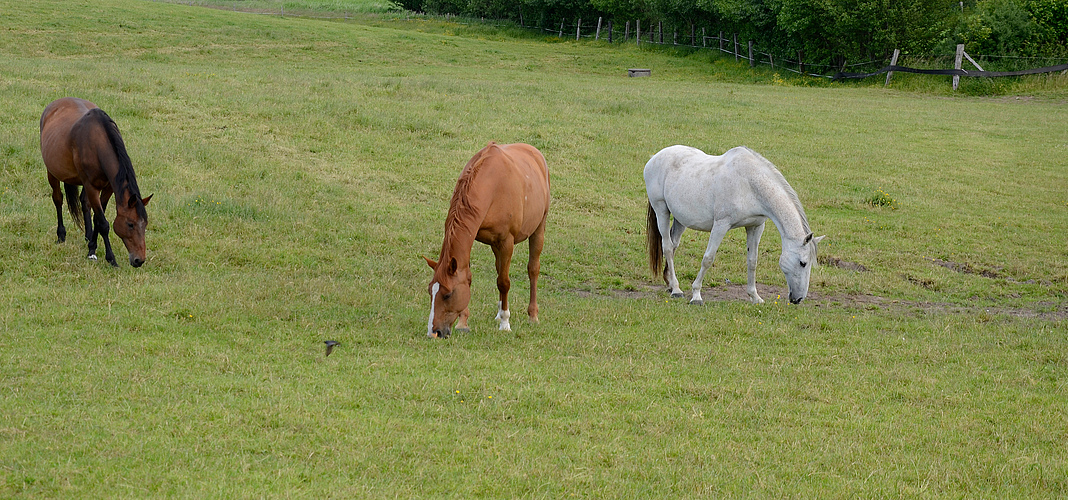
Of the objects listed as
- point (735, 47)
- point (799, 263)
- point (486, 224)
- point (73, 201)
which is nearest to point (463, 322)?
point (486, 224)

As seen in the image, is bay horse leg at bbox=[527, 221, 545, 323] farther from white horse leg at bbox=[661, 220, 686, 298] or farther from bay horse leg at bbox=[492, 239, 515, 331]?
white horse leg at bbox=[661, 220, 686, 298]

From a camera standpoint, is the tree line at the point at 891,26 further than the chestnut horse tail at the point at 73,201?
Yes

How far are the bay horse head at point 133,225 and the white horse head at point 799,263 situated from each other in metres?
7.29

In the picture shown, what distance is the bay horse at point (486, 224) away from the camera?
7.16 m


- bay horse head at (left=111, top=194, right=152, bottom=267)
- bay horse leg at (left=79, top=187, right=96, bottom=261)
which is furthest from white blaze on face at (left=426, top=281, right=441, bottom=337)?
bay horse leg at (left=79, top=187, right=96, bottom=261)

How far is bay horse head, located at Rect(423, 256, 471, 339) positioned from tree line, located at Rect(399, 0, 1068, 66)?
31.9 meters

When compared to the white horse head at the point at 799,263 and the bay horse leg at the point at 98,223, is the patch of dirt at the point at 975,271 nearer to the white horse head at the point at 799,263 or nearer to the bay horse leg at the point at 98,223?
the white horse head at the point at 799,263

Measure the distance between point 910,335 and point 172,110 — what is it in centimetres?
1446

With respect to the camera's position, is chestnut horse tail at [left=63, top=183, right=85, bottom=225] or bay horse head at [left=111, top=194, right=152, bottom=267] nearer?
bay horse head at [left=111, top=194, right=152, bottom=267]

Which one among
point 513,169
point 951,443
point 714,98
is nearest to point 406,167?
point 513,169

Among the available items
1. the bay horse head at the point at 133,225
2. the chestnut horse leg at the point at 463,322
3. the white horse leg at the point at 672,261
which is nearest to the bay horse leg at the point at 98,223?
the bay horse head at the point at 133,225

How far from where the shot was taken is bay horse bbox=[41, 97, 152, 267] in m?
9.26

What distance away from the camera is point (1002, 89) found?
102ft

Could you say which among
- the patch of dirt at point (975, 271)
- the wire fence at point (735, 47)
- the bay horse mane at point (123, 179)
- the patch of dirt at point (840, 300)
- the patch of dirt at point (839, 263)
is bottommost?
the patch of dirt at point (840, 300)
